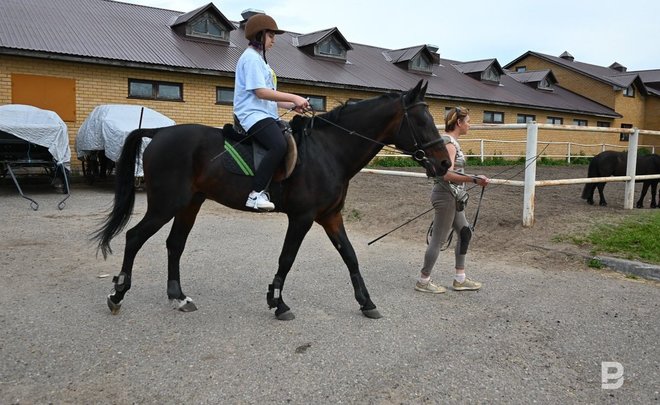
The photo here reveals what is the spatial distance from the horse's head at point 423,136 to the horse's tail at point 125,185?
2.38 m

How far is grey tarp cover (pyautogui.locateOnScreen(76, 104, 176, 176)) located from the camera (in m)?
12.1

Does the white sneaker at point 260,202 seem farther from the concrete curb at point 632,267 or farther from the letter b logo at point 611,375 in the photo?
the concrete curb at point 632,267

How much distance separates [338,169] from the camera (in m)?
4.35

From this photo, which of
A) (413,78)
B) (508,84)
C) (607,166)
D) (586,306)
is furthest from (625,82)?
(586,306)

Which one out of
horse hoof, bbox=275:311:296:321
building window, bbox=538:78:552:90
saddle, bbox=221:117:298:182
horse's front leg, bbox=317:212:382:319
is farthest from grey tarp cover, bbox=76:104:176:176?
building window, bbox=538:78:552:90

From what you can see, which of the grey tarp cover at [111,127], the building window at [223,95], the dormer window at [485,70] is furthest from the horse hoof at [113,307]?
the dormer window at [485,70]

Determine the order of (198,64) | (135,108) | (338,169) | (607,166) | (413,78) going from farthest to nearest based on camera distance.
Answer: (413,78) → (198,64) → (135,108) → (607,166) → (338,169)

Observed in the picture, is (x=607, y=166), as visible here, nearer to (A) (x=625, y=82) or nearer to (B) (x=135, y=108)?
(B) (x=135, y=108)

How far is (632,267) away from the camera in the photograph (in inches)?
229

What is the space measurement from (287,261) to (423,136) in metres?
1.59

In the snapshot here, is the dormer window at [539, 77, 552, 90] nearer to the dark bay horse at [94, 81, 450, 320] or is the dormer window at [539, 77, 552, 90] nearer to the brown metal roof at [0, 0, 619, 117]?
the brown metal roof at [0, 0, 619, 117]

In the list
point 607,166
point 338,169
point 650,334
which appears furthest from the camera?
point 607,166

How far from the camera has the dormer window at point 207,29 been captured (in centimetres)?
2023

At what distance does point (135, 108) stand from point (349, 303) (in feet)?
35.7
